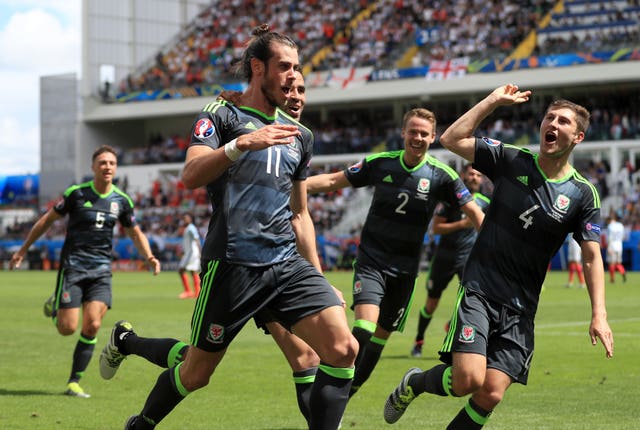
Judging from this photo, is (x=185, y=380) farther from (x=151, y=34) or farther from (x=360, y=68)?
(x=151, y=34)

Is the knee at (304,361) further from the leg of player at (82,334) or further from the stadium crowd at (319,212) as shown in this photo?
the stadium crowd at (319,212)

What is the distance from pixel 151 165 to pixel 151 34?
13121 millimetres

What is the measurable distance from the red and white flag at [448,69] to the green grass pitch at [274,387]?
104 feet

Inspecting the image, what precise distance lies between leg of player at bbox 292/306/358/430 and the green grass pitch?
7.48ft

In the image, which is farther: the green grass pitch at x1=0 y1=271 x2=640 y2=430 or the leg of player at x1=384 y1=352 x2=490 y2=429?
the green grass pitch at x1=0 y1=271 x2=640 y2=430

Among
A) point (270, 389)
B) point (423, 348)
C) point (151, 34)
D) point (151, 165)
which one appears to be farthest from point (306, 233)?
point (151, 34)

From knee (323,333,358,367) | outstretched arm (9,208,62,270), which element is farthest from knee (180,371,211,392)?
outstretched arm (9,208,62,270)

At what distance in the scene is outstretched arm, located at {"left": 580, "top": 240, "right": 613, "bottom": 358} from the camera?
21.3ft

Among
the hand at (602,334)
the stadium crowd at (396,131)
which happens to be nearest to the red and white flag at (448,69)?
the stadium crowd at (396,131)

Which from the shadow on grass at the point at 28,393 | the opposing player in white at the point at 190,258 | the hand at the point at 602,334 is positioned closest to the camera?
the hand at the point at 602,334

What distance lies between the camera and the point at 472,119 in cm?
698

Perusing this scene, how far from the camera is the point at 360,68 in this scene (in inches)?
2092

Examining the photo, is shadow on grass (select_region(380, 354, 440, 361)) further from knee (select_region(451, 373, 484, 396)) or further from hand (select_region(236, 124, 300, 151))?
A: hand (select_region(236, 124, 300, 151))

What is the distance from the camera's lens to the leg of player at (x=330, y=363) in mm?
6203
